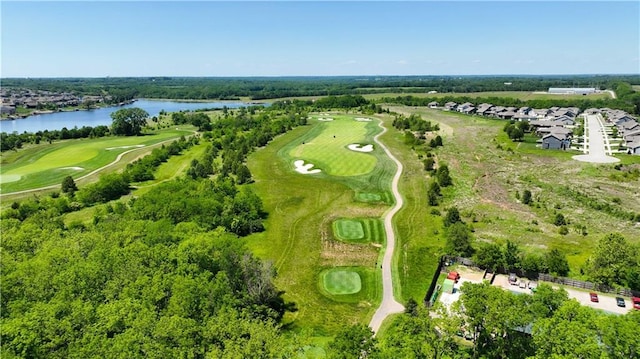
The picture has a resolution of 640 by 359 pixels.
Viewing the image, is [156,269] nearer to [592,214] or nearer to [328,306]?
[328,306]

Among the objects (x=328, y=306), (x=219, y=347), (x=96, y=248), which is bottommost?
(x=328, y=306)

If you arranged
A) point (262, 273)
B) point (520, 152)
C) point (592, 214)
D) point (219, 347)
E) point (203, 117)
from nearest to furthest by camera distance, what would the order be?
point (219, 347)
point (262, 273)
point (592, 214)
point (520, 152)
point (203, 117)

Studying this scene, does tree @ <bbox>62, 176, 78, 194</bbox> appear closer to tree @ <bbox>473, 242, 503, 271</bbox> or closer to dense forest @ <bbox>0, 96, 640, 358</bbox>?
dense forest @ <bbox>0, 96, 640, 358</bbox>

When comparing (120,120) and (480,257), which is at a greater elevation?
(120,120)

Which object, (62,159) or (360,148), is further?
(360,148)

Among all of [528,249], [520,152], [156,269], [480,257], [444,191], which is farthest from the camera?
[520,152]

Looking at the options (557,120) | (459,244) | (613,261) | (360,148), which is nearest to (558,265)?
Result: (613,261)

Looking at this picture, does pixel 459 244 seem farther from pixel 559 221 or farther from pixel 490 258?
pixel 559 221

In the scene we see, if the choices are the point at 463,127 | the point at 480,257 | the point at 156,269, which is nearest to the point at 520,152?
the point at 463,127
